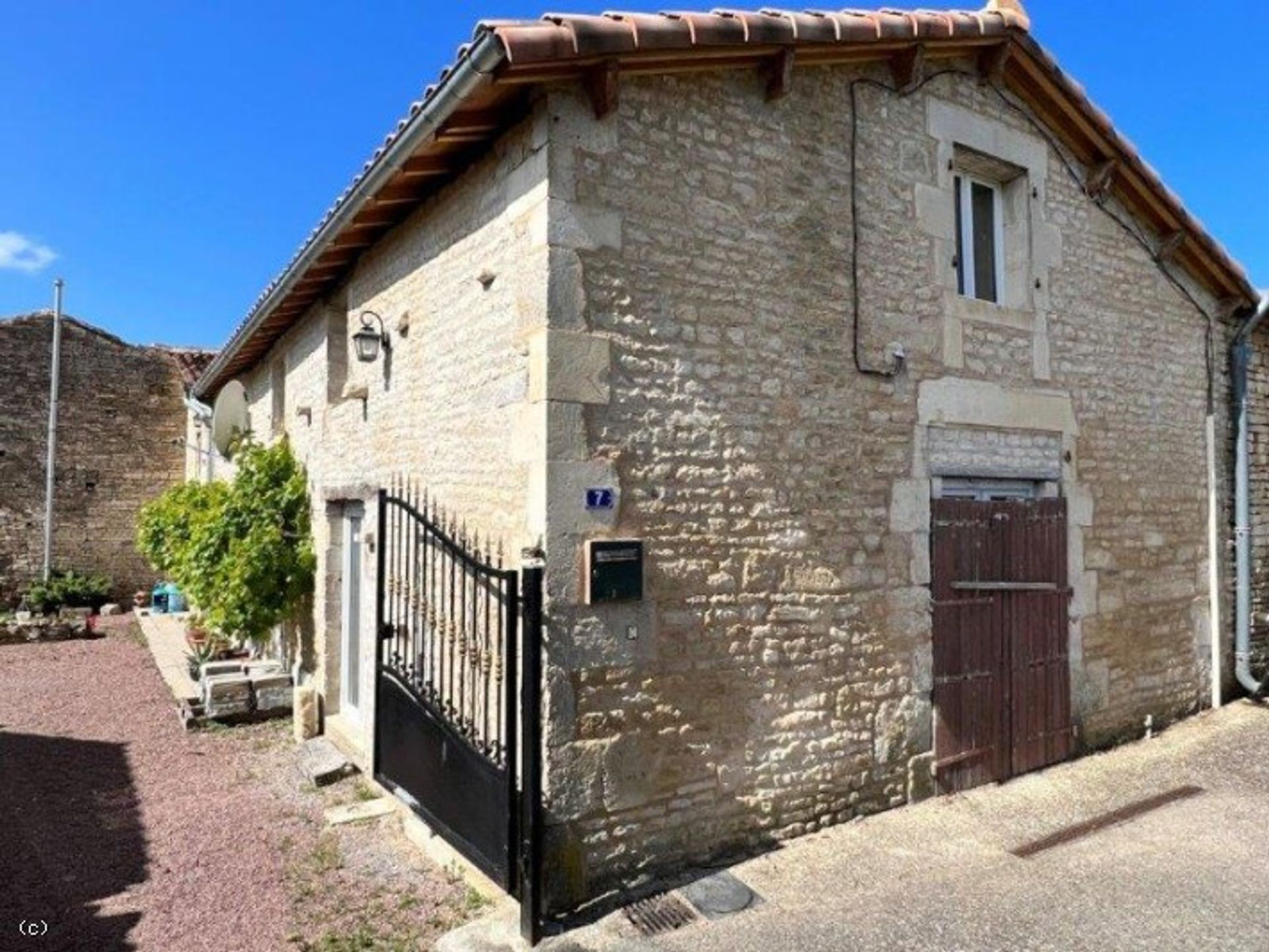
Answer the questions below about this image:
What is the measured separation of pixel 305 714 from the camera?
693 centimetres

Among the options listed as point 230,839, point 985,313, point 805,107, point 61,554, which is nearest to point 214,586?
point 230,839

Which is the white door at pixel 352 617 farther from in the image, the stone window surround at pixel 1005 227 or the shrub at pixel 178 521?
the stone window surround at pixel 1005 227

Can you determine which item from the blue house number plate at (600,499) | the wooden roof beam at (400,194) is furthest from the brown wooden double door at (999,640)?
the wooden roof beam at (400,194)

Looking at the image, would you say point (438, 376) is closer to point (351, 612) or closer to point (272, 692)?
point (351, 612)

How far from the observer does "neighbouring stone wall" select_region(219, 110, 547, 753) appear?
166 inches

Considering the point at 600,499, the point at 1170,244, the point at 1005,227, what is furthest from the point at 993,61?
the point at 600,499

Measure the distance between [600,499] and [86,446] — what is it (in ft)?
47.2

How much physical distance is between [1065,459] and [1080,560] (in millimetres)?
812

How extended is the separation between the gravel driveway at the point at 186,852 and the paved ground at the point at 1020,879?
48.4 inches

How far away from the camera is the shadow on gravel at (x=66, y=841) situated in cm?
391

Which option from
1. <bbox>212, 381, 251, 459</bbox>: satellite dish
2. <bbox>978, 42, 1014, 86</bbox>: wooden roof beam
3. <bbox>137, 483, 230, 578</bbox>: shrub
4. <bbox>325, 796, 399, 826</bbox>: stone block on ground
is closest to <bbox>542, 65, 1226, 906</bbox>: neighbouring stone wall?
<bbox>978, 42, 1014, 86</bbox>: wooden roof beam

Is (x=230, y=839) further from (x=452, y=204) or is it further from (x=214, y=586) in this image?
(x=452, y=204)

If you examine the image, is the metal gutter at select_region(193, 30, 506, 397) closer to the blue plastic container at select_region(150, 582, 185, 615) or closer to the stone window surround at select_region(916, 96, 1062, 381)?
the stone window surround at select_region(916, 96, 1062, 381)

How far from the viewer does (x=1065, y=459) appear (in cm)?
627
